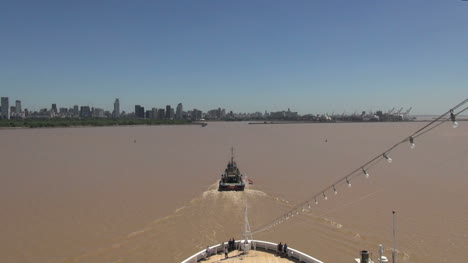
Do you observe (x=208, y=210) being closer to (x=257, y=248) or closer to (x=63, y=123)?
(x=257, y=248)

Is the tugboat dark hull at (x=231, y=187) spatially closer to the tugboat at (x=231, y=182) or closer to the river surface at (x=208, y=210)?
the tugboat at (x=231, y=182)

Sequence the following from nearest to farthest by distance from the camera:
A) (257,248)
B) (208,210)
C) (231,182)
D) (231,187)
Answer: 1. (257,248)
2. (208,210)
3. (231,187)
4. (231,182)

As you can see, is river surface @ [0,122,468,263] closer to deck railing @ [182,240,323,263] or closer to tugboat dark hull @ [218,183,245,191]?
tugboat dark hull @ [218,183,245,191]

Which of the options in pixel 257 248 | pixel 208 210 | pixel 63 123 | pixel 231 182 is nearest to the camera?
pixel 257 248

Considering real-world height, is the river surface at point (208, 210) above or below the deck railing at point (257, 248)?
below

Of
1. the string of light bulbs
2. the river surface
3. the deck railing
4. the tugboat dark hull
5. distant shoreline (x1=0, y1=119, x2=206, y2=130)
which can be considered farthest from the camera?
distant shoreline (x1=0, y1=119, x2=206, y2=130)

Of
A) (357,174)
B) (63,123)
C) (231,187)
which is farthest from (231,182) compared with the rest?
(63,123)

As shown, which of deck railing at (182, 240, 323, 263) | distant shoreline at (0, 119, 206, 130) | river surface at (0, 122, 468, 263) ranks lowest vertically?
river surface at (0, 122, 468, 263)

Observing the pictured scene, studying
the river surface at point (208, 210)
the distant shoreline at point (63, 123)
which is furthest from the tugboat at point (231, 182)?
the distant shoreline at point (63, 123)

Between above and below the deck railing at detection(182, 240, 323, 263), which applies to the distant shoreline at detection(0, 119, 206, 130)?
above

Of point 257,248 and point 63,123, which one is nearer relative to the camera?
point 257,248

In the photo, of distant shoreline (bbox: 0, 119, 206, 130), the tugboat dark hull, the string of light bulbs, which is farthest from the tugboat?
distant shoreline (bbox: 0, 119, 206, 130)
